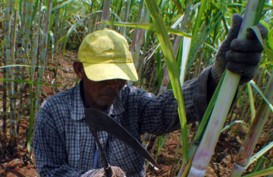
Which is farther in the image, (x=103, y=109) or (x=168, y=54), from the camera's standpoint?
(x=103, y=109)

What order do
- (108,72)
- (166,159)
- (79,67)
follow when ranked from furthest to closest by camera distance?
(166,159) → (79,67) → (108,72)

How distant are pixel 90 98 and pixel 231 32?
0.45 metres

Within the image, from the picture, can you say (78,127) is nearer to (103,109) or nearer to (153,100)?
(103,109)

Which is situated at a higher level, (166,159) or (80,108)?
(80,108)

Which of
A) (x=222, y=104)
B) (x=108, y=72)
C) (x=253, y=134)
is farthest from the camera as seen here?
(x=108, y=72)

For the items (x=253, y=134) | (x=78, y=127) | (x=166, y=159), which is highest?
(x=253, y=134)

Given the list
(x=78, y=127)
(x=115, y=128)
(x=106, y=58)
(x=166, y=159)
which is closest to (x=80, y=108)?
(x=78, y=127)

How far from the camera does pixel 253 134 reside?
60cm

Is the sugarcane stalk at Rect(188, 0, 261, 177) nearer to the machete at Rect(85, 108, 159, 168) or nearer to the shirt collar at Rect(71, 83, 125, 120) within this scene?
the machete at Rect(85, 108, 159, 168)

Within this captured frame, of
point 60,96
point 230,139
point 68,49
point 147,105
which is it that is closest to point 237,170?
point 147,105

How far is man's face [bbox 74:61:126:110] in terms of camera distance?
2.72 feet

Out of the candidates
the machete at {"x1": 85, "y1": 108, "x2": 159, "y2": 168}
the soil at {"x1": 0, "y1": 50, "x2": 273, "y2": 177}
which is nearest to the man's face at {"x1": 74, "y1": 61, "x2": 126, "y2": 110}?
the machete at {"x1": 85, "y1": 108, "x2": 159, "y2": 168}

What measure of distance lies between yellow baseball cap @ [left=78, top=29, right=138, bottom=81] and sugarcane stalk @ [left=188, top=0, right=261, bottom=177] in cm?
32

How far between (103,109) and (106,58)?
0.18m
